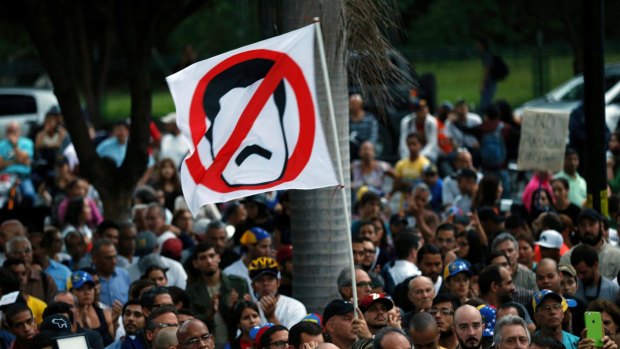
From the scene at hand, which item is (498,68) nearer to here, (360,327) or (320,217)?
(320,217)

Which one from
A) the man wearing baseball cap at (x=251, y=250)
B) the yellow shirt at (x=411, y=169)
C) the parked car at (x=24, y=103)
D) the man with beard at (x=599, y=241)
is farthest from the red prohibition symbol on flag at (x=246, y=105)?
the parked car at (x=24, y=103)

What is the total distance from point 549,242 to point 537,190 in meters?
2.93

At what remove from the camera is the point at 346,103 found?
1045 centimetres

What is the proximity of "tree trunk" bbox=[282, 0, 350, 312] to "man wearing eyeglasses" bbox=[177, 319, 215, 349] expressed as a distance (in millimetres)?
2019

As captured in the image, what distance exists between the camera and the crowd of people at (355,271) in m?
9.25

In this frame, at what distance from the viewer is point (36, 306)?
11500 mm

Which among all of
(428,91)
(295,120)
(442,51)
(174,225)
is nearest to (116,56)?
(442,51)

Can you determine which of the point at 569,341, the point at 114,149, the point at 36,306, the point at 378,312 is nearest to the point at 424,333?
the point at 378,312

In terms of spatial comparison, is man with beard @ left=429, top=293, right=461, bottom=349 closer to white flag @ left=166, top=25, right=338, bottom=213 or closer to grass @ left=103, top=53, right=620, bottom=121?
white flag @ left=166, top=25, right=338, bottom=213

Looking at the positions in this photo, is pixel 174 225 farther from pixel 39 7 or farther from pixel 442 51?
pixel 442 51

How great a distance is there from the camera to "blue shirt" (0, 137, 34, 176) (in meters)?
20.5

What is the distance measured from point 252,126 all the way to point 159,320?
5.58 ft

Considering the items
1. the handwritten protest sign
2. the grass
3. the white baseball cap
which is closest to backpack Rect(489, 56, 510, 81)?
the grass

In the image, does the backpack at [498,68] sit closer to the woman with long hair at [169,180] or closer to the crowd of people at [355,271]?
the crowd of people at [355,271]
